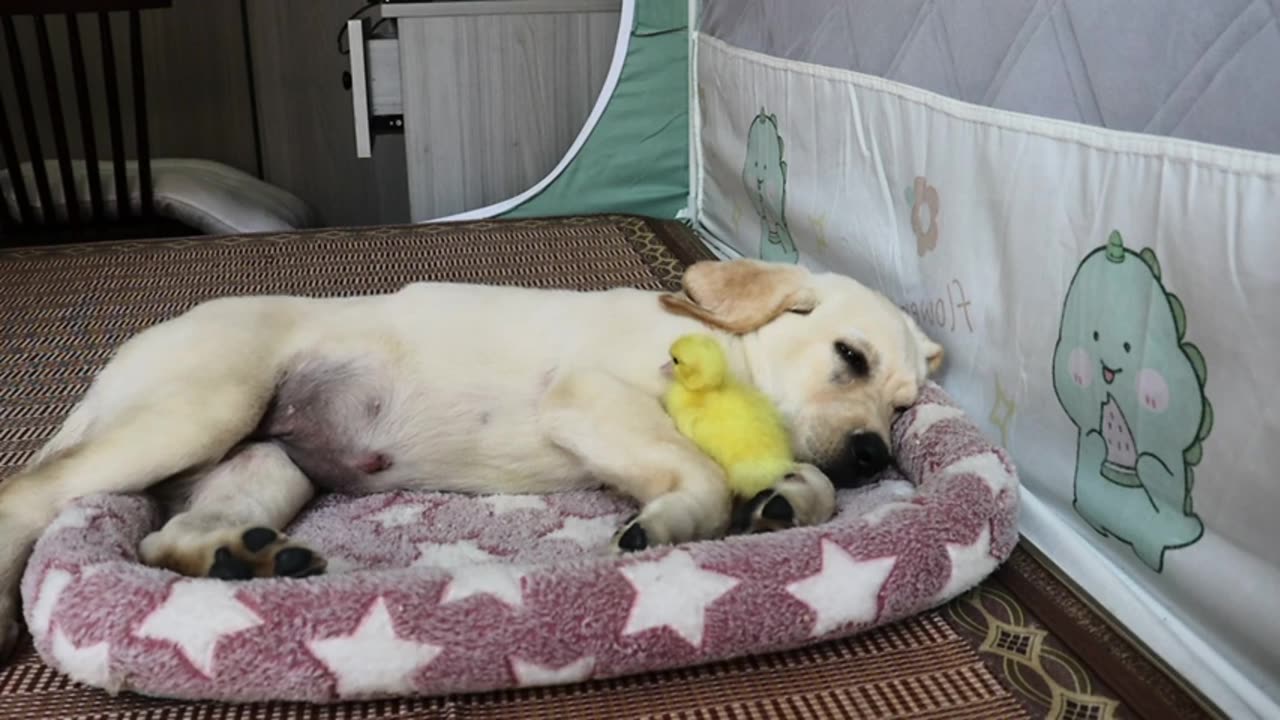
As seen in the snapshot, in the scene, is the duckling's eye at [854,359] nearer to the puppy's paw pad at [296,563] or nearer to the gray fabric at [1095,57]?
the gray fabric at [1095,57]

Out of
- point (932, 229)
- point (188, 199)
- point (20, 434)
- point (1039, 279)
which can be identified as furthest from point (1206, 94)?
point (188, 199)

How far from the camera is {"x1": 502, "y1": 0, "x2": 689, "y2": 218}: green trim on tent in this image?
2.62 m

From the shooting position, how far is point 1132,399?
1063 millimetres

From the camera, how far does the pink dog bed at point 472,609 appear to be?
3.02 feet

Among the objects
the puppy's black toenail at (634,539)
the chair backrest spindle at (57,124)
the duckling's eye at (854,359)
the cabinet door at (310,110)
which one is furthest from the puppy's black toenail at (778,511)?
the cabinet door at (310,110)

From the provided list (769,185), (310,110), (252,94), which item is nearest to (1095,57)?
(769,185)

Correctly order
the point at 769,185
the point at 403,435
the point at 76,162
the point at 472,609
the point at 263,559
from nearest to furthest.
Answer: the point at 472,609
the point at 263,559
the point at 403,435
the point at 769,185
the point at 76,162

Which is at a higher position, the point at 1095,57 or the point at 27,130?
the point at 1095,57

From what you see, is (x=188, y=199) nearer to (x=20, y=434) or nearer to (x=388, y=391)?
(x=20, y=434)

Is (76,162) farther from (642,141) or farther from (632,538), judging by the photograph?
(632,538)

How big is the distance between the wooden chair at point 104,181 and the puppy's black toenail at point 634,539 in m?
2.44

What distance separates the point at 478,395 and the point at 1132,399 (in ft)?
2.34

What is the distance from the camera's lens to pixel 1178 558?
40.2 inches

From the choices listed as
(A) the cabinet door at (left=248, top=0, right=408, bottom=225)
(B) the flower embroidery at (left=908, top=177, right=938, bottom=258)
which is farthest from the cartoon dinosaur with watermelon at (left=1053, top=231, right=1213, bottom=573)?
(A) the cabinet door at (left=248, top=0, right=408, bottom=225)
